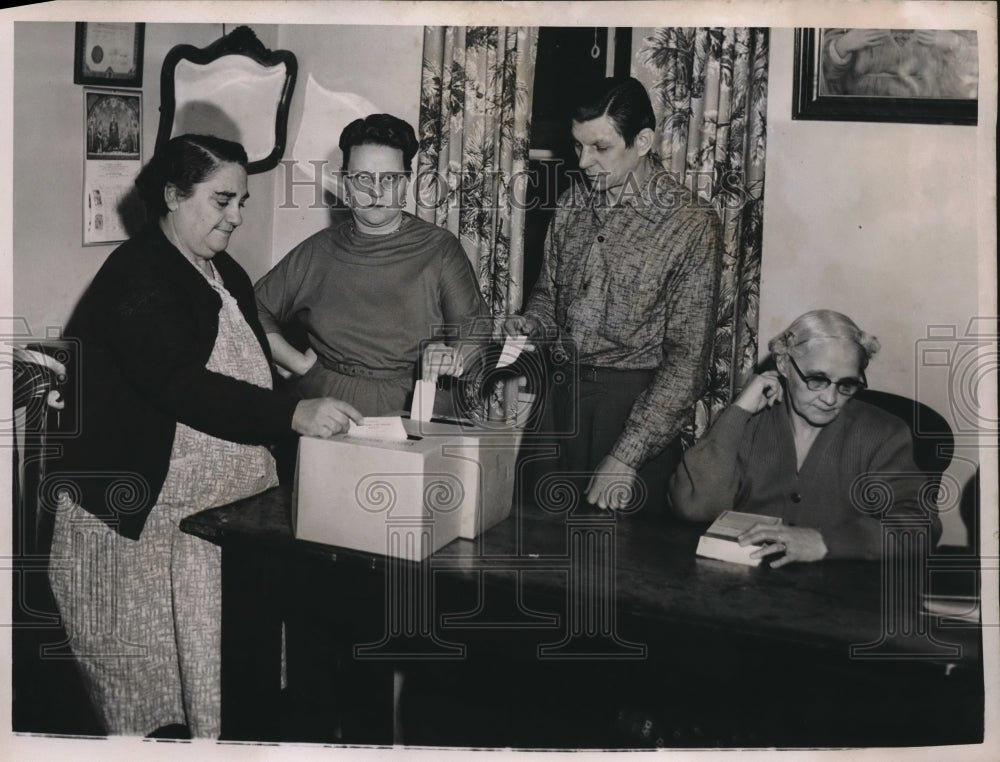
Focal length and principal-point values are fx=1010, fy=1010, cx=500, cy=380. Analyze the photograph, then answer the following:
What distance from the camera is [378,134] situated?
2.54m

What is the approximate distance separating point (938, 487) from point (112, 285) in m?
2.06

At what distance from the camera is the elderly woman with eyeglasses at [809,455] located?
2414 millimetres

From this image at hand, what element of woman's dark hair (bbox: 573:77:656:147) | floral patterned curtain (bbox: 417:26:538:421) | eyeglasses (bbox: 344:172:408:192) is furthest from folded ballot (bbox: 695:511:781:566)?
eyeglasses (bbox: 344:172:408:192)

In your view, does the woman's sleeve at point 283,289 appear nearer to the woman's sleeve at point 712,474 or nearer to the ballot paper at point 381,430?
the ballot paper at point 381,430

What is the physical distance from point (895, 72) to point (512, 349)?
114 cm

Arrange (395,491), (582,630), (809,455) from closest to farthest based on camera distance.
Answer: (395,491)
(582,630)
(809,455)

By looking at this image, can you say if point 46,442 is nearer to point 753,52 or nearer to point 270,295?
point 270,295

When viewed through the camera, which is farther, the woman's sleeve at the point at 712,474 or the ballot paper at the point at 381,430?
the woman's sleeve at the point at 712,474

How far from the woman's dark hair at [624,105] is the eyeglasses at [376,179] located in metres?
0.51

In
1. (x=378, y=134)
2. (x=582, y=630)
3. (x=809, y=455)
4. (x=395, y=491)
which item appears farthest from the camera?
(x=378, y=134)

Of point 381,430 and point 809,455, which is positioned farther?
point 809,455

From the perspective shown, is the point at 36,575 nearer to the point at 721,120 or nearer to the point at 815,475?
the point at 815,475

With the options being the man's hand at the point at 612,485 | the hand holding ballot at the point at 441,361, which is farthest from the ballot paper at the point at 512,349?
the man's hand at the point at 612,485
